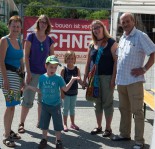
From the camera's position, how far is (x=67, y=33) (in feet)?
28.8

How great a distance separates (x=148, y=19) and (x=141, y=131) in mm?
5295

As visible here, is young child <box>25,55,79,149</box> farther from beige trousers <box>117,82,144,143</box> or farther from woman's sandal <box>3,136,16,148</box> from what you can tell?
beige trousers <box>117,82,144,143</box>

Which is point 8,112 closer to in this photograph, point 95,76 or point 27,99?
point 27,99

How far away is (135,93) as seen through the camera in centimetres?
516

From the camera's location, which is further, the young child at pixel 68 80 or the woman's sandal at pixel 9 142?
the young child at pixel 68 80

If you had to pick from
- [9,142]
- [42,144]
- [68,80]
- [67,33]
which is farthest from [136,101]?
[67,33]

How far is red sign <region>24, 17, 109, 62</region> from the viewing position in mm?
8690

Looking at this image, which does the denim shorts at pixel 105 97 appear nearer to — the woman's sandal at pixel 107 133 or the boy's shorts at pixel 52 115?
the woman's sandal at pixel 107 133

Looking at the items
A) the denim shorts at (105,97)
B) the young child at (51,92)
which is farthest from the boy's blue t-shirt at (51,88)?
the denim shorts at (105,97)

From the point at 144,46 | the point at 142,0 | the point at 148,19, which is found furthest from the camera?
the point at 148,19

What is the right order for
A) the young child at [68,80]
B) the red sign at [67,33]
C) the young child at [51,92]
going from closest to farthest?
the young child at [51,92] < the young child at [68,80] < the red sign at [67,33]

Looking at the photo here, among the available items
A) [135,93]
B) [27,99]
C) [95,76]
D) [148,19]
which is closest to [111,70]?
[95,76]

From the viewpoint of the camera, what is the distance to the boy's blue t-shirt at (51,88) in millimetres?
5074

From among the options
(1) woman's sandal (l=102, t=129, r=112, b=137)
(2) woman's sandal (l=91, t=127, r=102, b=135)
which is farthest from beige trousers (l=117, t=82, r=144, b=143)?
(2) woman's sandal (l=91, t=127, r=102, b=135)
